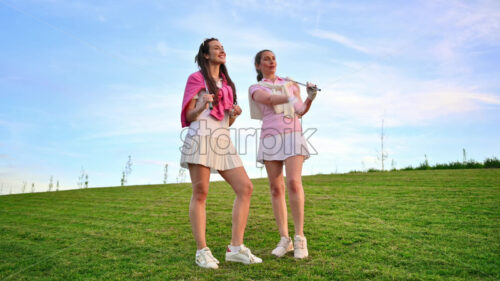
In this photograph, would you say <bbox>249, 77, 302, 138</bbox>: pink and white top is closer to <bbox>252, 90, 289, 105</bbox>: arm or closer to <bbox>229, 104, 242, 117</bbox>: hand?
<bbox>252, 90, 289, 105</bbox>: arm

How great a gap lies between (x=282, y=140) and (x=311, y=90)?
0.53 meters

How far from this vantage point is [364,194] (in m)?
6.93

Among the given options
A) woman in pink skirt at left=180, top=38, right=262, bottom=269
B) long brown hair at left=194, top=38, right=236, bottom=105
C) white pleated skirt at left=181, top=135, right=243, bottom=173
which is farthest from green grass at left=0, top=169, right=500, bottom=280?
long brown hair at left=194, top=38, right=236, bottom=105

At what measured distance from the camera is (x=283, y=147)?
343cm

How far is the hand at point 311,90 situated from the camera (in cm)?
335

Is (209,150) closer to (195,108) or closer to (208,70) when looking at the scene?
(195,108)

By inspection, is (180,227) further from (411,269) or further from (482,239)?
(482,239)

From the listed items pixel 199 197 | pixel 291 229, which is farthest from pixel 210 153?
pixel 291 229

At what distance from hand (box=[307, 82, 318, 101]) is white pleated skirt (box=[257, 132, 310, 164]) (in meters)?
0.37

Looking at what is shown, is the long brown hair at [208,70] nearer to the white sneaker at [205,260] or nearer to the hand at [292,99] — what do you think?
the hand at [292,99]

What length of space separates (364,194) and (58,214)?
18.8 feet

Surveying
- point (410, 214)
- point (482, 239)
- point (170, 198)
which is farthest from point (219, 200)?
point (482, 239)

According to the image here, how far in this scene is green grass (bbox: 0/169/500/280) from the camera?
305 cm

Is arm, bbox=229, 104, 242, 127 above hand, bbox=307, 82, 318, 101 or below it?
below
